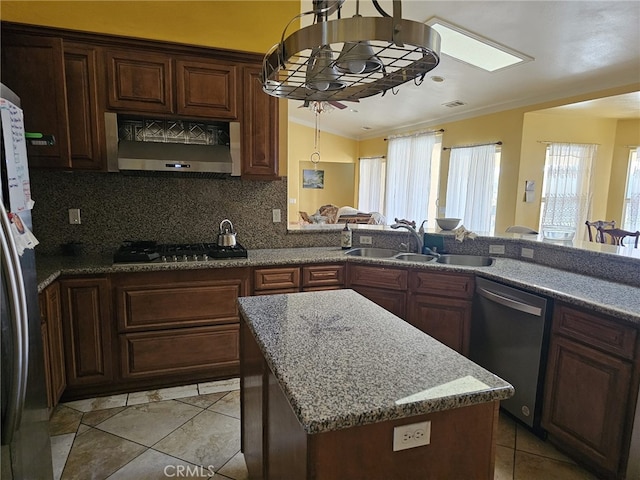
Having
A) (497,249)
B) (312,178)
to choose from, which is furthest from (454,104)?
(312,178)

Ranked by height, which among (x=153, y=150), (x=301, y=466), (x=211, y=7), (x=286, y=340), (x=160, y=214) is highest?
(x=211, y=7)

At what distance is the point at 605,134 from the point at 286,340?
23.3 ft

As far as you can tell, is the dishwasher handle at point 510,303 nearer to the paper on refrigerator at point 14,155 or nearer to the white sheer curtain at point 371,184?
the paper on refrigerator at point 14,155

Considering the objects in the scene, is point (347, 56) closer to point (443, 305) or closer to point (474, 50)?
point (443, 305)

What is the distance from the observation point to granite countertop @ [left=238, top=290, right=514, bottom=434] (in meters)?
0.95

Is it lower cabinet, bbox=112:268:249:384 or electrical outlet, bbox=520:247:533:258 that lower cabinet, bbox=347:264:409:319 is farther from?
electrical outlet, bbox=520:247:533:258

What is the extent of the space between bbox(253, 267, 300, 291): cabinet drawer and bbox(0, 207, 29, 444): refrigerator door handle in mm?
1726

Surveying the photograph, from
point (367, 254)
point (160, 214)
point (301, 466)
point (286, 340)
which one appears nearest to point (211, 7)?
point (160, 214)

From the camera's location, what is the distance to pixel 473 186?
A: 21.0ft

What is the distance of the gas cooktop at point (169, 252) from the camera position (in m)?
2.69

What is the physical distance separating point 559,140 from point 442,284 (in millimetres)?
4509

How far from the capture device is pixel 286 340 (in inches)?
53.1

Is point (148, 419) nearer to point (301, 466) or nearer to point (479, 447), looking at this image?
point (301, 466)

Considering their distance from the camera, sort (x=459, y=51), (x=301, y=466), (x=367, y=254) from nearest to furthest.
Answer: (x=301, y=466), (x=367, y=254), (x=459, y=51)
